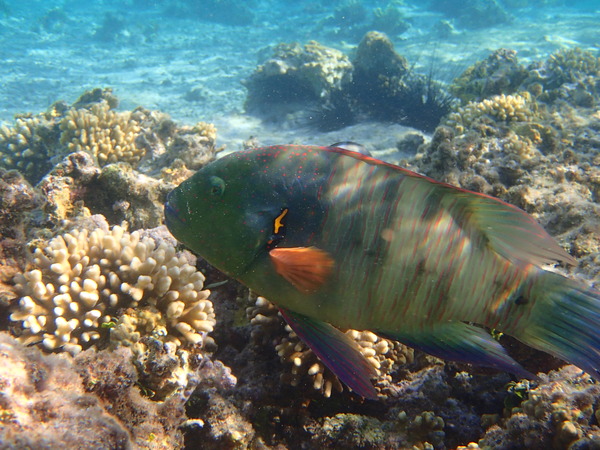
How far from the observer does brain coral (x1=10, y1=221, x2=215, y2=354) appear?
2789 mm

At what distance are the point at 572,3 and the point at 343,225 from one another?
4604cm

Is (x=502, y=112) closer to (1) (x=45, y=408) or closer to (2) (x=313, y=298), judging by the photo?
(2) (x=313, y=298)

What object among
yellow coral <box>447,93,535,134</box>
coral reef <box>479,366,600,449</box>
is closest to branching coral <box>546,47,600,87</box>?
yellow coral <box>447,93,535,134</box>

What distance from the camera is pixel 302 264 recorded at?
153cm

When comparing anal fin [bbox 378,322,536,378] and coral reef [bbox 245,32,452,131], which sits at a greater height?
coral reef [bbox 245,32,452,131]

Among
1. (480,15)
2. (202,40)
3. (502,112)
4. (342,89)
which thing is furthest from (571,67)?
(202,40)

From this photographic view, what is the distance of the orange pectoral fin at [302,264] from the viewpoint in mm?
A: 1533

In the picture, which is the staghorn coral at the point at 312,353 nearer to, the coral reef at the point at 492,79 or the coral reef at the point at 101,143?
the coral reef at the point at 101,143

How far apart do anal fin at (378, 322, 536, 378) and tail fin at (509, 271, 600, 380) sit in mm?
194

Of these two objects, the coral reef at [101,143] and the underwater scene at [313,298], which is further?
the coral reef at [101,143]

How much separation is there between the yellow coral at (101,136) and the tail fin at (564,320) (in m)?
7.68

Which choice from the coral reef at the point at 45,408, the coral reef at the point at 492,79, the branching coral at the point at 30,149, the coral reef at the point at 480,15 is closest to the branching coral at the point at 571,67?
the coral reef at the point at 492,79

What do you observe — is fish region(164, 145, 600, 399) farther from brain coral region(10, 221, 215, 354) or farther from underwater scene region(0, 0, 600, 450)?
brain coral region(10, 221, 215, 354)

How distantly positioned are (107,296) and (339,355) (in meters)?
2.33
